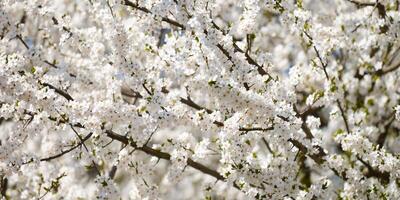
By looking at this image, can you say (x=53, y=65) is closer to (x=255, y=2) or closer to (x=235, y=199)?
(x=255, y=2)

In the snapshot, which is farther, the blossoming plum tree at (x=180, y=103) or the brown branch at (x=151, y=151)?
the brown branch at (x=151, y=151)

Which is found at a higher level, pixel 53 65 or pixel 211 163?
pixel 211 163

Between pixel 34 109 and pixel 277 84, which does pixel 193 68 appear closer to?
pixel 277 84

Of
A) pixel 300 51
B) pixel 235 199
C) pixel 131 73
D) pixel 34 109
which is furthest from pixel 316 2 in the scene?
pixel 34 109

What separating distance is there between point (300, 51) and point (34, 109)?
584 centimetres

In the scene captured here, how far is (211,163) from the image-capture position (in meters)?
10.8

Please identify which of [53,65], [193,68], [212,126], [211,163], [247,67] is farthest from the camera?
[211,163]

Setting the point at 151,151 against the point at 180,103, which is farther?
the point at 151,151

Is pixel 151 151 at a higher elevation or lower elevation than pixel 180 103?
lower

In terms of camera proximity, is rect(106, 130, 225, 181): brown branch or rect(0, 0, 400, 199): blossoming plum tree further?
rect(106, 130, 225, 181): brown branch

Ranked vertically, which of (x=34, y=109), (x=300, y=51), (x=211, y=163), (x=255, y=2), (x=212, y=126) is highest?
(x=300, y=51)

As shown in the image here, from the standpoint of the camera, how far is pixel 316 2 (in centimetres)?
888

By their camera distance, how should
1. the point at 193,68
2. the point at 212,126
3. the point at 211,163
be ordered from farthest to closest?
the point at 211,163
the point at 193,68
the point at 212,126

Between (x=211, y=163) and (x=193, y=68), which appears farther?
(x=211, y=163)
